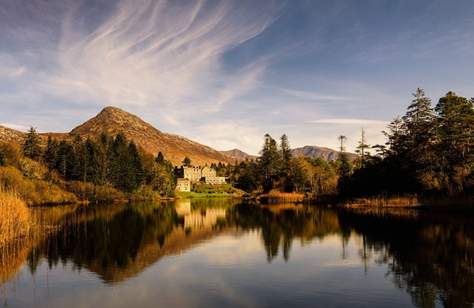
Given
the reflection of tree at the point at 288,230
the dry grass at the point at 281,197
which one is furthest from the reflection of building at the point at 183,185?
the reflection of tree at the point at 288,230

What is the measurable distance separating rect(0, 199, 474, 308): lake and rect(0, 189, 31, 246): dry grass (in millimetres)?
1205

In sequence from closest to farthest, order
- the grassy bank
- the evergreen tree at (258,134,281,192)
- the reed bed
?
the grassy bank
the reed bed
the evergreen tree at (258,134,281,192)

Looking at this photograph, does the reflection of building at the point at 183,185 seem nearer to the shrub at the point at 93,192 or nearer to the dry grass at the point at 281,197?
the shrub at the point at 93,192

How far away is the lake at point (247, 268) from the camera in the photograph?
17.0 metres

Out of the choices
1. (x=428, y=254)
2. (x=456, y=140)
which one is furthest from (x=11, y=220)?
(x=456, y=140)

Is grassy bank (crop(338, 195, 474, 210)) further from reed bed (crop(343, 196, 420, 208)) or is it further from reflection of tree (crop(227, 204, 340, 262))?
reflection of tree (crop(227, 204, 340, 262))

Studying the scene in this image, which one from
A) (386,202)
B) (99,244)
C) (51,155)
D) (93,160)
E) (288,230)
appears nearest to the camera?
(99,244)

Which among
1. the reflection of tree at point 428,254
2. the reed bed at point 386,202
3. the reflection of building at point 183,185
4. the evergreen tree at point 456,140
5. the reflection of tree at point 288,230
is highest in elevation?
the evergreen tree at point 456,140

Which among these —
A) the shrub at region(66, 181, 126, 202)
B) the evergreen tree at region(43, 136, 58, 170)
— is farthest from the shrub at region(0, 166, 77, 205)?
the evergreen tree at region(43, 136, 58, 170)

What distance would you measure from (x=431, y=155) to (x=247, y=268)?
158ft

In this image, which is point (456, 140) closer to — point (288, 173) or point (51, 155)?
point (288, 173)

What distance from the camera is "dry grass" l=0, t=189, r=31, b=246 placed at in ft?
90.1

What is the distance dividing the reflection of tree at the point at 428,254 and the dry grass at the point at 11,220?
24.8 metres

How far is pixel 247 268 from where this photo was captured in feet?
77.3
